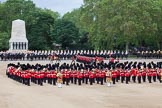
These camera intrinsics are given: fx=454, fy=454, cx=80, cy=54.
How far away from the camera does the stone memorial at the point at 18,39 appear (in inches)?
2495

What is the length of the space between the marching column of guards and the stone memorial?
33.2m

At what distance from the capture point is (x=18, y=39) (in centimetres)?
6406

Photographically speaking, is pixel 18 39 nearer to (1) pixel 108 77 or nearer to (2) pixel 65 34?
(2) pixel 65 34

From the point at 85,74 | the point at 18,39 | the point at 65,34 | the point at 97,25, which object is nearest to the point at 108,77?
the point at 85,74

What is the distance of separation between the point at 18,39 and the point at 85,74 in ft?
122

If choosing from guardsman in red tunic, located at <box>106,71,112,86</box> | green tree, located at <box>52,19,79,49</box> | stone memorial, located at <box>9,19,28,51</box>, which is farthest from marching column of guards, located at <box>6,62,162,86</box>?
green tree, located at <box>52,19,79,49</box>

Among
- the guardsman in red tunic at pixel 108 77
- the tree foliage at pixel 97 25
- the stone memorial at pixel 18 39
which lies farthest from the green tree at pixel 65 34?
the guardsman in red tunic at pixel 108 77

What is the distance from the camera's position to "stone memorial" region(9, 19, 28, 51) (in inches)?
2495

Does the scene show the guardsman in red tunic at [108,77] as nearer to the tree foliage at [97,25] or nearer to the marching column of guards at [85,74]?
the marching column of guards at [85,74]

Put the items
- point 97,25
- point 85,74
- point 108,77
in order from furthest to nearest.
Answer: point 97,25 < point 85,74 < point 108,77

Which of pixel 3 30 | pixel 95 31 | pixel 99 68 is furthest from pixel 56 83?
pixel 3 30

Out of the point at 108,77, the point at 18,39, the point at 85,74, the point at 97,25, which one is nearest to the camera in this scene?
the point at 108,77

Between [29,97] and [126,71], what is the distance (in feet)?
29.8

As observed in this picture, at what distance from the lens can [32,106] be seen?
18844mm
